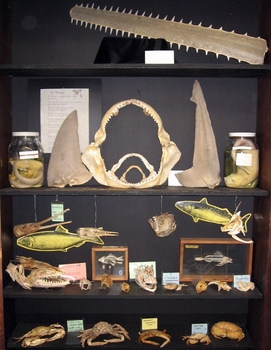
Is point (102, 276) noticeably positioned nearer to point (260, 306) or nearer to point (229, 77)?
point (260, 306)

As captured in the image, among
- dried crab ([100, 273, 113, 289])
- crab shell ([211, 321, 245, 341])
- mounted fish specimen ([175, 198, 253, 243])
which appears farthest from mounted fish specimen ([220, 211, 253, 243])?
dried crab ([100, 273, 113, 289])

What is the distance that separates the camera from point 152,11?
1812 millimetres

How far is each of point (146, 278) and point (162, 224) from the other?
0.30 meters

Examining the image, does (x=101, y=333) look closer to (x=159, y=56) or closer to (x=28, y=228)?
(x=28, y=228)

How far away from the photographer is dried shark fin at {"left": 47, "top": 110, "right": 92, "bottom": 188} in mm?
1698

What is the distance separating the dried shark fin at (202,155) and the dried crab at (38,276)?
83cm

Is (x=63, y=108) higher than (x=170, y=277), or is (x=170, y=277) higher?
(x=63, y=108)

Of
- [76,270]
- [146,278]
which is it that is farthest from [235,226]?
[76,270]

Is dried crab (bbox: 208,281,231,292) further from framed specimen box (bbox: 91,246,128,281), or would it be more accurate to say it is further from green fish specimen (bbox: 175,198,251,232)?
framed specimen box (bbox: 91,246,128,281)

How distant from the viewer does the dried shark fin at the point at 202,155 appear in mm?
1683

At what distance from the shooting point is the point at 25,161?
1631 millimetres

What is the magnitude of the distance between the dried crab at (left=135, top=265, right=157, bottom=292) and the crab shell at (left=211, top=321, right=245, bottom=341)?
1.45 ft

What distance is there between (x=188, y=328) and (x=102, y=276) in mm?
617

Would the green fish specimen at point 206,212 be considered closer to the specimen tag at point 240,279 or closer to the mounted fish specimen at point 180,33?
the specimen tag at point 240,279
